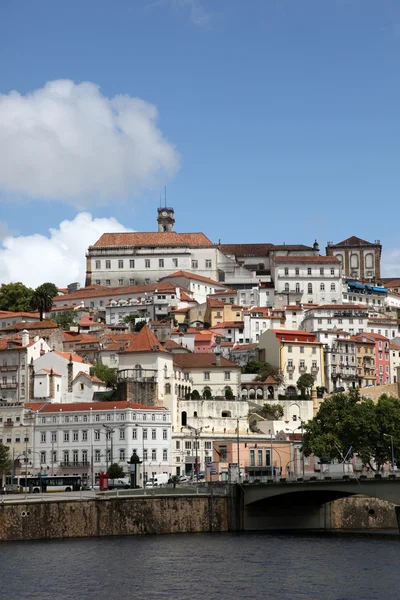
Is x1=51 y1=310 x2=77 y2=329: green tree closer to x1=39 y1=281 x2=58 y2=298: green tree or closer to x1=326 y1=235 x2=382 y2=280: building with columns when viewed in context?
x1=39 y1=281 x2=58 y2=298: green tree

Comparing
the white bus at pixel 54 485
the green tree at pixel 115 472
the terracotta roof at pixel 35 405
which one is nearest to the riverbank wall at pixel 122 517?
the white bus at pixel 54 485

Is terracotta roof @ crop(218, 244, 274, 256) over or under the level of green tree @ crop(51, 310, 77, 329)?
over

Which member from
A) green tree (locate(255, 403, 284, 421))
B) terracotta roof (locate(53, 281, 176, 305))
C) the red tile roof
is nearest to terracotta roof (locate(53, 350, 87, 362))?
the red tile roof

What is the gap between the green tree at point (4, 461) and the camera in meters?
100

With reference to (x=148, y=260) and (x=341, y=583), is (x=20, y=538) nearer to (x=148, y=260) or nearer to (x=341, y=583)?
(x=341, y=583)

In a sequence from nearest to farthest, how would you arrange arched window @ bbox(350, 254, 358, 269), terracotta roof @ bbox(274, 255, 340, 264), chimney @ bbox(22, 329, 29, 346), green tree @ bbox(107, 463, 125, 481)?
1. green tree @ bbox(107, 463, 125, 481)
2. chimney @ bbox(22, 329, 29, 346)
3. terracotta roof @ bbox(274, 255, 340, 264)
4. arched window @ bbox(350, 254, 358, 269)

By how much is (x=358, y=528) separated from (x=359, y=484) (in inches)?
481

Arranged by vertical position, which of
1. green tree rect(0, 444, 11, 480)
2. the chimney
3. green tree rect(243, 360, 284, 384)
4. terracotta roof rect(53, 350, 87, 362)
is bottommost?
green tree rect(0, 444, 11, 480)

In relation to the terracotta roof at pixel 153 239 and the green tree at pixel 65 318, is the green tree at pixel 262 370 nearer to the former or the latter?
the green tree at pixel 65 318

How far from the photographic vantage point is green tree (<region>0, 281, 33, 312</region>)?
561 feet

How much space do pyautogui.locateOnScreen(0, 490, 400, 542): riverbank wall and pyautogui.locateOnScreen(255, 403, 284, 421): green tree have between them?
42.1m

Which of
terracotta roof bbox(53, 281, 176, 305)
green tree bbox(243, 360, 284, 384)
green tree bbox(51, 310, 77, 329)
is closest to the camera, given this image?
green tree bbox(243, 360, 284, 384)

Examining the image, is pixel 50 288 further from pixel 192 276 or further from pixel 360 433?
pixel 360 433

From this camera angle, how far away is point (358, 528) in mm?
78000
